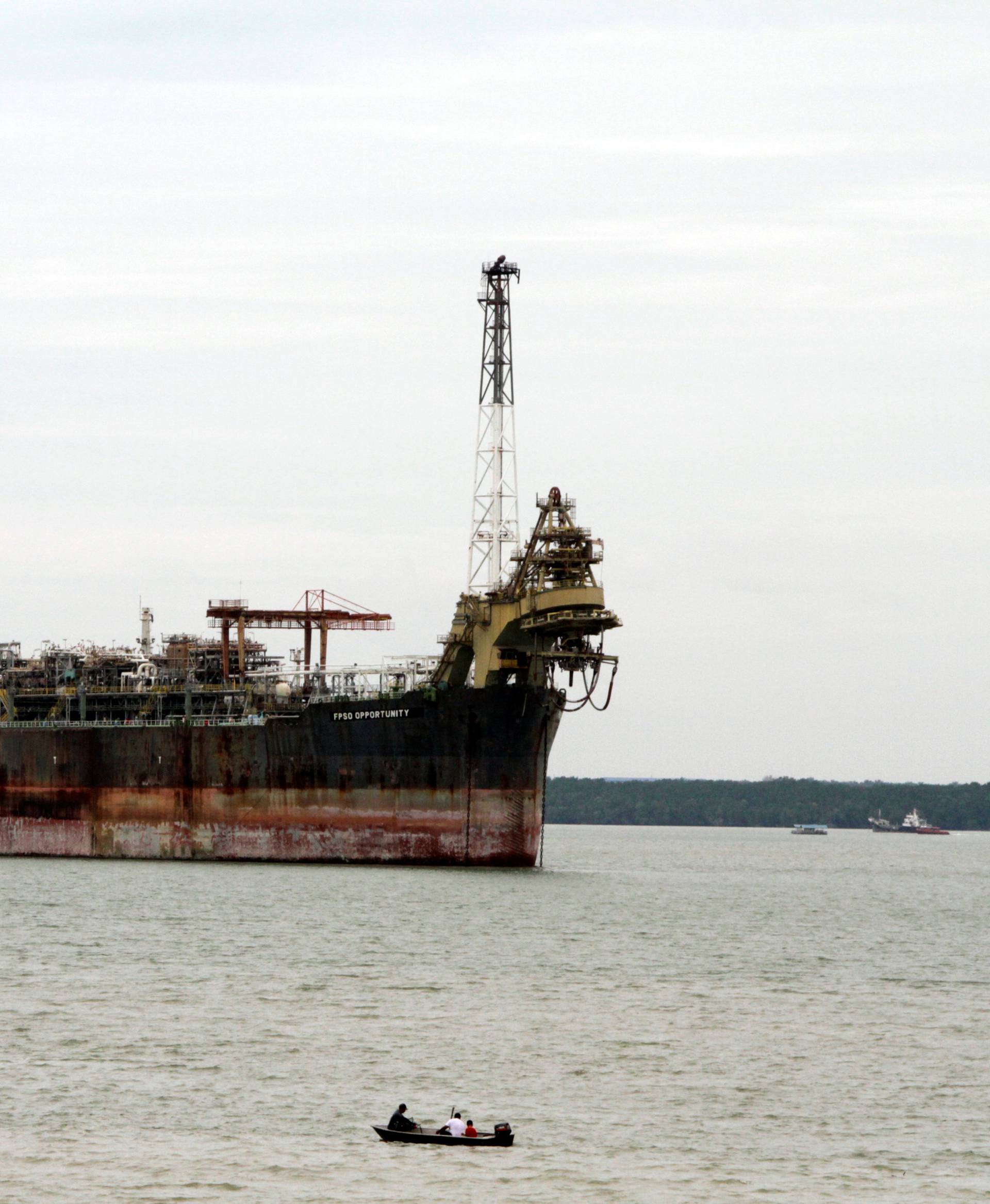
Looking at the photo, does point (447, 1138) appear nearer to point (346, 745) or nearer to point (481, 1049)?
point (481, 1049)

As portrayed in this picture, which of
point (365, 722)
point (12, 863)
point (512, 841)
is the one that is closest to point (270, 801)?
point (365, 722)

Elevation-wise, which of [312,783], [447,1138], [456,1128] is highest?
[312,783]

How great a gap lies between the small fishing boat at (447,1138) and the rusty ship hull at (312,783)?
37330 mm

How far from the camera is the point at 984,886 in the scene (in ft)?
294

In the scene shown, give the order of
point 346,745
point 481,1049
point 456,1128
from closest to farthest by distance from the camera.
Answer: point 456,1128, point 481,1049, point 346,745

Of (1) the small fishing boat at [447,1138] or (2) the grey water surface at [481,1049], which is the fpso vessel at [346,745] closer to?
(2) the grey water surface at [481,1049]

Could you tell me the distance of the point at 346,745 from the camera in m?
64.8

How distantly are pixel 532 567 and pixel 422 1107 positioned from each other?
122ft

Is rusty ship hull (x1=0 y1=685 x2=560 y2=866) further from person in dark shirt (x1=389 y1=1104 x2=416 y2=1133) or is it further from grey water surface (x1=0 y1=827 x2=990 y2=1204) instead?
person in dark shirt (x1=389 y1=1104 x2=416 y2=1133)

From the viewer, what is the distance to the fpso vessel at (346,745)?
6234 cm

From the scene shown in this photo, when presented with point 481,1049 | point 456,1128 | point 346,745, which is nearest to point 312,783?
point 346,745

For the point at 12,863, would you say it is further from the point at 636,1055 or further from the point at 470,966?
the point at 636,1055

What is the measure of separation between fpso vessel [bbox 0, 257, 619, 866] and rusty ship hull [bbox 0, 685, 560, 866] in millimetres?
60

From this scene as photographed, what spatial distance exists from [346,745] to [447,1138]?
40415 mm
